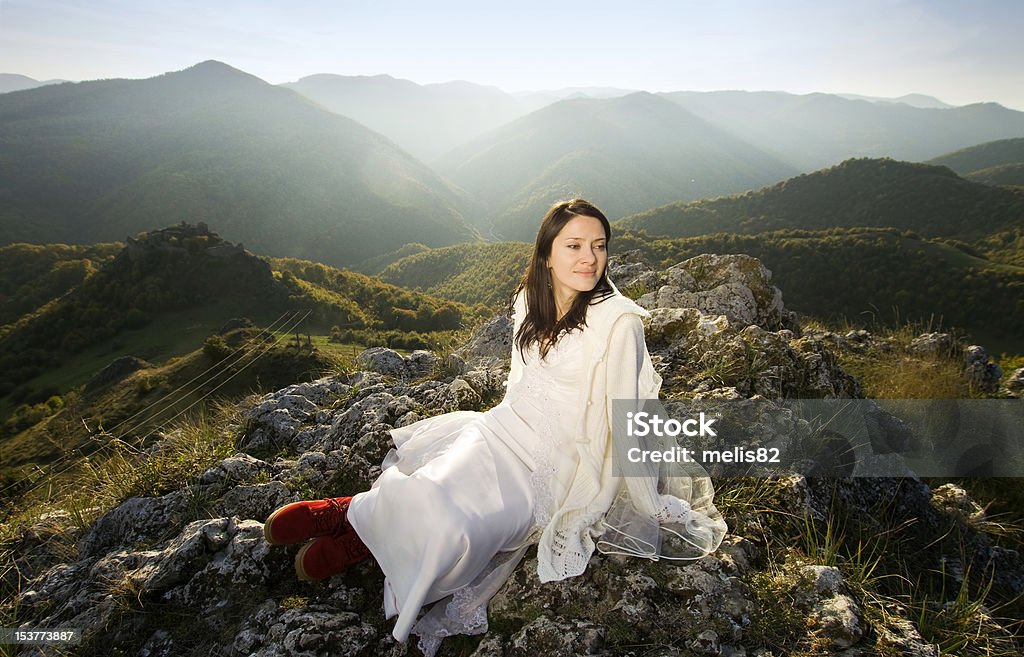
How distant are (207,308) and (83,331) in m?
11.7

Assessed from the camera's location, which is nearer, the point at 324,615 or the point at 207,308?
the point at 324,615

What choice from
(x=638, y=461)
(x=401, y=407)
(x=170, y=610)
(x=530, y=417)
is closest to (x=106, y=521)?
(x=170, y=610)

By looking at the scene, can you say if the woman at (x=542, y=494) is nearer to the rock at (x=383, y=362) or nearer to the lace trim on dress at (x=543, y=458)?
the lace trim on dress at (x=543, y=458)

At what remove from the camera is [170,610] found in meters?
2.75

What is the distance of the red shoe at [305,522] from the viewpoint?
8.79 ft

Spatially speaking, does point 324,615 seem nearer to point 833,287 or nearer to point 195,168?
point 833,287

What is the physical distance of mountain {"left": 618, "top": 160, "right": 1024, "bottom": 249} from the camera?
68.1 metres

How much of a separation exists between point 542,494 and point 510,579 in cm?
48

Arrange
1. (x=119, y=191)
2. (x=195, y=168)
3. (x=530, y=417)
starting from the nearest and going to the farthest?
(x=530, y=417)
(x=119, y=191)
(x=195, y=168)

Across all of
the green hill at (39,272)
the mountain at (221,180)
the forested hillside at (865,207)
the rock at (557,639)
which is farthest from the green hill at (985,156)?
the green hill at (39,272)

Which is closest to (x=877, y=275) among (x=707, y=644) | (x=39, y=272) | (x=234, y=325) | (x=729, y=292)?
(x=729, y=292)

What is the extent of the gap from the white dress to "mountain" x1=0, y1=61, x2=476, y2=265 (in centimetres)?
10372

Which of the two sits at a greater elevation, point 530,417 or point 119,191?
point 119,191

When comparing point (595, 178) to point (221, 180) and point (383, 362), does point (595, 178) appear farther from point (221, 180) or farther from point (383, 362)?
point (383, 362)
